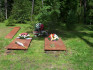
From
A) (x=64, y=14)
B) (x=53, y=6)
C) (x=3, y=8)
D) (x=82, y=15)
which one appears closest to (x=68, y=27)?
(x=53, y=6)

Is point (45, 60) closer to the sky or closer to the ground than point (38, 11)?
closer to the ground

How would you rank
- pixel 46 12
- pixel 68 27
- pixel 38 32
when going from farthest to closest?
pixel 68 27 < pixel 46 12 < pixel 38 32

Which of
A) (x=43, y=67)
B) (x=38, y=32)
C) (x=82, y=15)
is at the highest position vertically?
(x=82, y=15)

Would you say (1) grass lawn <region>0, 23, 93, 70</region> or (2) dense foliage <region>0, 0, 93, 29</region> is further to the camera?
(2) dense foliage <region>0, 0, 93, 29</region>

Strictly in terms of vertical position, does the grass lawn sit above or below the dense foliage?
below

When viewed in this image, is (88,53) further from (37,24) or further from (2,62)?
(37,24)

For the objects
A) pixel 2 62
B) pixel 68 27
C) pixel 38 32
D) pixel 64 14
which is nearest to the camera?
pixel 2 62

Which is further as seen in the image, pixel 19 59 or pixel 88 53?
pixel 88 53

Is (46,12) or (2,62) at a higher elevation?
(46,12)

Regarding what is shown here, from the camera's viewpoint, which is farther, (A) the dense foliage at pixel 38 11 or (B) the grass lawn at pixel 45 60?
(A) the dense foliage at pixel 38 11

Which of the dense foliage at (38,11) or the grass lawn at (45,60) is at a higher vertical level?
the dense foliage at (38,11)

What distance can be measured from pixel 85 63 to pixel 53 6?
16.8ft

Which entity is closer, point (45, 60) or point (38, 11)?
point (45, 60)

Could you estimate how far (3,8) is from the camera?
15383 mm
